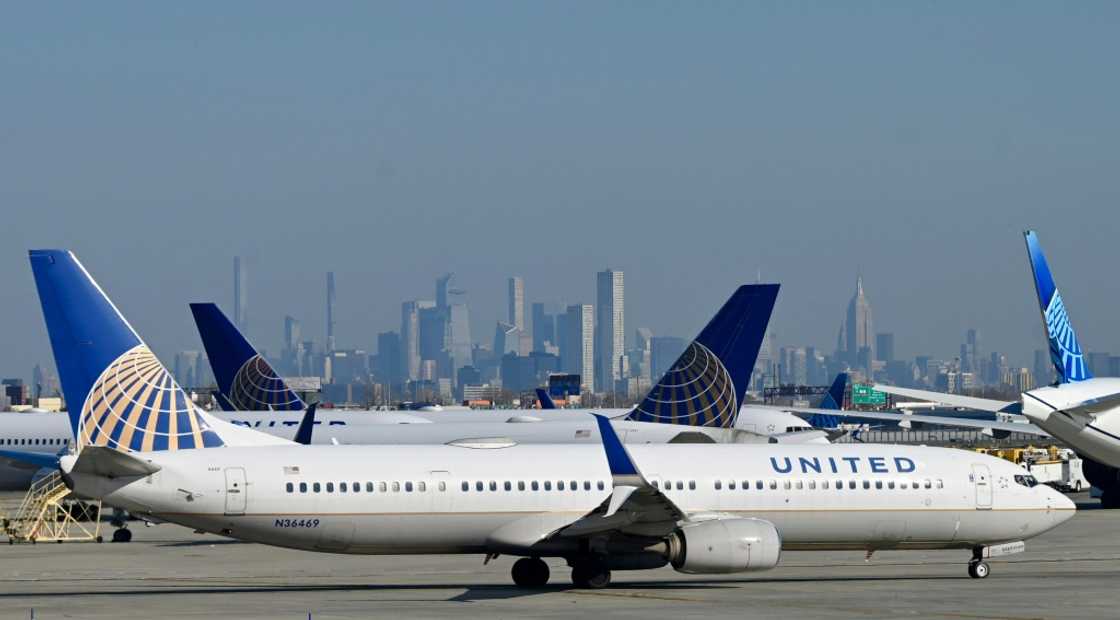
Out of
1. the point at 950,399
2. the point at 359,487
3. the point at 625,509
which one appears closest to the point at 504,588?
the point at 359,487

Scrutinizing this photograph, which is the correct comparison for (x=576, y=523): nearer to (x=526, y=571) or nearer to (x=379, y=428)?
(x=526, y=571)

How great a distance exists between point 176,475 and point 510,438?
30.0 m

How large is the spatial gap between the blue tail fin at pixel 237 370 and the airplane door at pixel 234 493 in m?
43.0

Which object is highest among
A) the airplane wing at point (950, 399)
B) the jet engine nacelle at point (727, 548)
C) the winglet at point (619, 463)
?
the airplane wing at point (950, 399)

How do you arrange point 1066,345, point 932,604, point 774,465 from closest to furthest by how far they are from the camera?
1. point 932,604
2. point 774,465
3. point 1066,345

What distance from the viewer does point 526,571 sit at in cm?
3638

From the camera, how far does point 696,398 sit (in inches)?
2330

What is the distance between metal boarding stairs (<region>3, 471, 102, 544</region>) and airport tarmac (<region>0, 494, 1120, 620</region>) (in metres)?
5.28

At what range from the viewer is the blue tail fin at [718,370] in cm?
5900

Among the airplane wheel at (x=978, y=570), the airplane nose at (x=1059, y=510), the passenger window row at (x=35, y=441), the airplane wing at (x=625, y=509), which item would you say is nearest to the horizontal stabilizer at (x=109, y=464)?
the airplane wing at (x=625, y=509)

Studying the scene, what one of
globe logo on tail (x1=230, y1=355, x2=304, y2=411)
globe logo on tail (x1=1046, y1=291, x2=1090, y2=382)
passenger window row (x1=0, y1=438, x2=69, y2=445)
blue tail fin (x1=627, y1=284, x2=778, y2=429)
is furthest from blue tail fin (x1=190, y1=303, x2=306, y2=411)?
globe logo on tail (x1=1046, y1=291, x2=1090, y2=382)

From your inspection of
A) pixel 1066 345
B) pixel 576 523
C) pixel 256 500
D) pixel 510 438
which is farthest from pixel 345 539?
pixel 1066 345

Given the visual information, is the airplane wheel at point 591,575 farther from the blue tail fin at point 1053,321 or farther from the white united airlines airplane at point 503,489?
the blue tail fin at point 1053,321

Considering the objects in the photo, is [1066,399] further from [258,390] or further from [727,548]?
[258,390]
